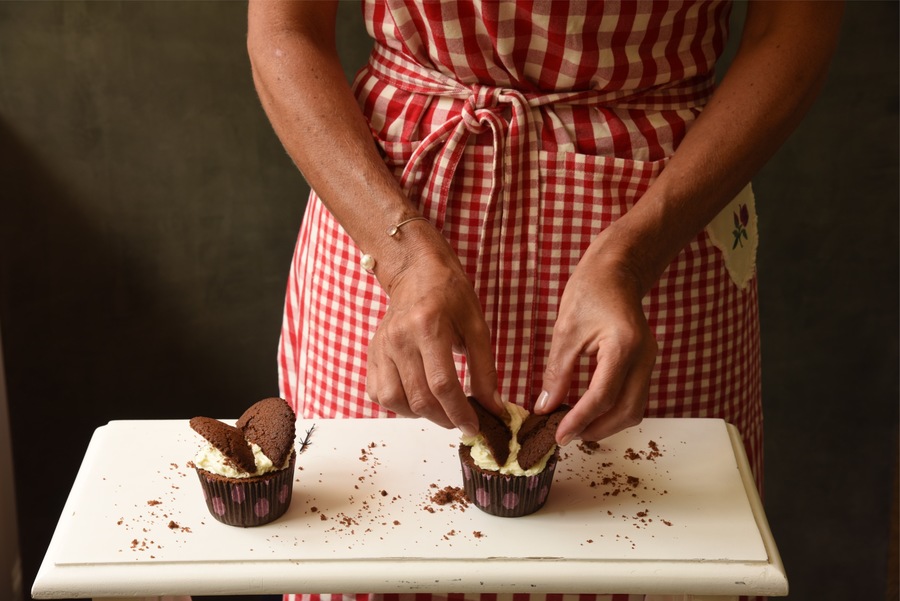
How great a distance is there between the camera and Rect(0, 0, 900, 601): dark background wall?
2230 millimetres

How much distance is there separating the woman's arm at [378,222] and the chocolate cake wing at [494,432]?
0.01 meters

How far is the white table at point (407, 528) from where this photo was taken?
1.08 m

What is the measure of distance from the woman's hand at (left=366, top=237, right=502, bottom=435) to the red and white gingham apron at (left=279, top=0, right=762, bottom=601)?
0.58 feet

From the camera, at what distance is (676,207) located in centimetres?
134

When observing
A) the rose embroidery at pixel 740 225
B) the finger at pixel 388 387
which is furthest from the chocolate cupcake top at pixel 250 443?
the rose embroidery at pixel 740 225

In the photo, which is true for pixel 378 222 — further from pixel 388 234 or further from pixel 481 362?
pixel 481 362

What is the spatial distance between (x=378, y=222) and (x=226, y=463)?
359 millimetres

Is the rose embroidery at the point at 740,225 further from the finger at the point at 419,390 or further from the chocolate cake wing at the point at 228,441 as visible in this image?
the chocolate cake wing at the point at 228,441

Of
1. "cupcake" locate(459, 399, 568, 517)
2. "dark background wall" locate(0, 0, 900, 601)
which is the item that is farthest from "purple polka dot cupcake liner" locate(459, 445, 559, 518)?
"dark background wall" locate(0, 0, 900, 601)

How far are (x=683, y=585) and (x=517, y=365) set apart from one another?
47cm

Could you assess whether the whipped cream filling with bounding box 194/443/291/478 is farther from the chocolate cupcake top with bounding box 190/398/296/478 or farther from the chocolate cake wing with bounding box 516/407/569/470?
the chocolate cake wing with bounding box 516/407/569/470

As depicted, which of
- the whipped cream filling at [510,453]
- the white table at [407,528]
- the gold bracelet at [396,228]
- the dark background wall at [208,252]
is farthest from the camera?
the dark background wall at [208,252]

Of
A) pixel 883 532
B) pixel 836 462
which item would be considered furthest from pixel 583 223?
pixel 883 532

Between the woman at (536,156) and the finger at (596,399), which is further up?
the woman at (536,156)
